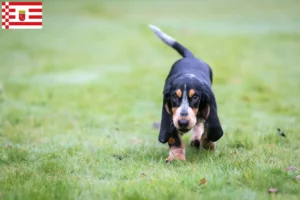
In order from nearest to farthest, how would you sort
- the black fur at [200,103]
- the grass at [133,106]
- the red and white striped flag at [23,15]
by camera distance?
the grass at [133,106] → the black fur at [200,103] → the red and white striped flag at [23,15]

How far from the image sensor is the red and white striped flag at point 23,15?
9.96 metres

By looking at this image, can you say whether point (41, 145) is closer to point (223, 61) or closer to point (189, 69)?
point (189, 69)

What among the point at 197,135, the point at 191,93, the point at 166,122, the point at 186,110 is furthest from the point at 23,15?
the point at 186,110

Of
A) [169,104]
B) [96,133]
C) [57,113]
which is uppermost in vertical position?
[169,104]

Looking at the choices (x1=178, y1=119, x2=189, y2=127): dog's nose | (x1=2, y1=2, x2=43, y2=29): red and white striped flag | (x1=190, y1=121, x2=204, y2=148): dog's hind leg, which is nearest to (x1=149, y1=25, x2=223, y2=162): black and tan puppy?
(x1=178, y1=119, x2=189, y2=127): dog's nose

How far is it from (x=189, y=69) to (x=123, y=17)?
2196 centimetres

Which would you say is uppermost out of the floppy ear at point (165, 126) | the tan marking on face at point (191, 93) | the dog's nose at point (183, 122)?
the tan marking on face at point (191, 93)

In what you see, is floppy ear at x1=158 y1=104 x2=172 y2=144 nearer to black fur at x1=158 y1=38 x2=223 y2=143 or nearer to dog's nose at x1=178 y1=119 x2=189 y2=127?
black fur at x1=158 y1=38 x2=223 y2=143

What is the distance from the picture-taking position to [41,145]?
6230mm

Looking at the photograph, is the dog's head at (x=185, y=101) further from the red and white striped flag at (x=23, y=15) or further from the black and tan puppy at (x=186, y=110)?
the red and white striped flag at (x=23, y=15)

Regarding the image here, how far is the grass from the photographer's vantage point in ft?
13.2

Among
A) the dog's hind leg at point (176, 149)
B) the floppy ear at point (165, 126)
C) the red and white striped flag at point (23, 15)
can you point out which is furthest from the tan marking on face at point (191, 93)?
the red and white striped flag at point (23, 15)

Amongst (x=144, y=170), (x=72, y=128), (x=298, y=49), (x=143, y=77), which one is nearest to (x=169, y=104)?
(x=144, y=170)

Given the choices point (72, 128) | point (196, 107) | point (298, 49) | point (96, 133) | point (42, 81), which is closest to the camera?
point (196, 107)
